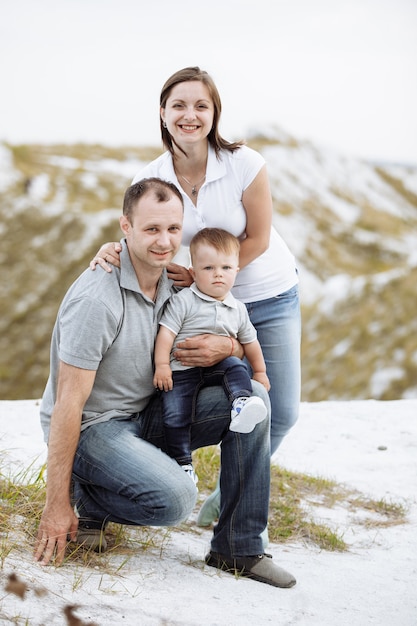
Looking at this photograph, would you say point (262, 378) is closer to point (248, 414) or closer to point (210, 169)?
point (248, 414)

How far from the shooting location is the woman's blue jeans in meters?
5.00

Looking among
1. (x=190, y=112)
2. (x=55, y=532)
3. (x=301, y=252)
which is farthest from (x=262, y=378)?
(x=301, y=252)

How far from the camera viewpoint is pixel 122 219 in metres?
4.21

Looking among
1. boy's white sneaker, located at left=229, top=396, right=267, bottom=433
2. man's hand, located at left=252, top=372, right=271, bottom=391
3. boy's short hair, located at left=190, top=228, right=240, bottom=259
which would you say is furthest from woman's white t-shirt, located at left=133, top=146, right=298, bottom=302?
boy's white sneaker, located at left=229, top=396, right=267, bottom=433

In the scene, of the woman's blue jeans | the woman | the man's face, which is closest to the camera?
the man's face

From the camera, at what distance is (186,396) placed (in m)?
4.25

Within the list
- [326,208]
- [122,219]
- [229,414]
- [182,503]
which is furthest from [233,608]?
[326,208]

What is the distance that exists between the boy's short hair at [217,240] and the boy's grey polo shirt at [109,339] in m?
0.39

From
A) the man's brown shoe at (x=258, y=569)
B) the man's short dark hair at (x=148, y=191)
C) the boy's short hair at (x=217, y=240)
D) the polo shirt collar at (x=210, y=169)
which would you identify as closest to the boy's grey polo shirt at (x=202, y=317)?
the boy's short hair at (x=217, y=240)

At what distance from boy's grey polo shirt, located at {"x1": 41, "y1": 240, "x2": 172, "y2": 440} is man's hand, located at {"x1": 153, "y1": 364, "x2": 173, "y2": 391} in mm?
100

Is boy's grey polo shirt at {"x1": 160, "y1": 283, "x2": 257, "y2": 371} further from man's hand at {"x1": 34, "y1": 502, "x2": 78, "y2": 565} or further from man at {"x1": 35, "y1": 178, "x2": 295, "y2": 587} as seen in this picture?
man's hand at {"x1": 34, "y1": 502, "x2": 78, "y2": 565}

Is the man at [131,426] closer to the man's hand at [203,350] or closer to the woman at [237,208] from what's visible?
the man's hand at [203,350]

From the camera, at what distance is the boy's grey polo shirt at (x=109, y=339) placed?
3.91 m

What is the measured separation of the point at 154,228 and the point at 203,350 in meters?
0.81
